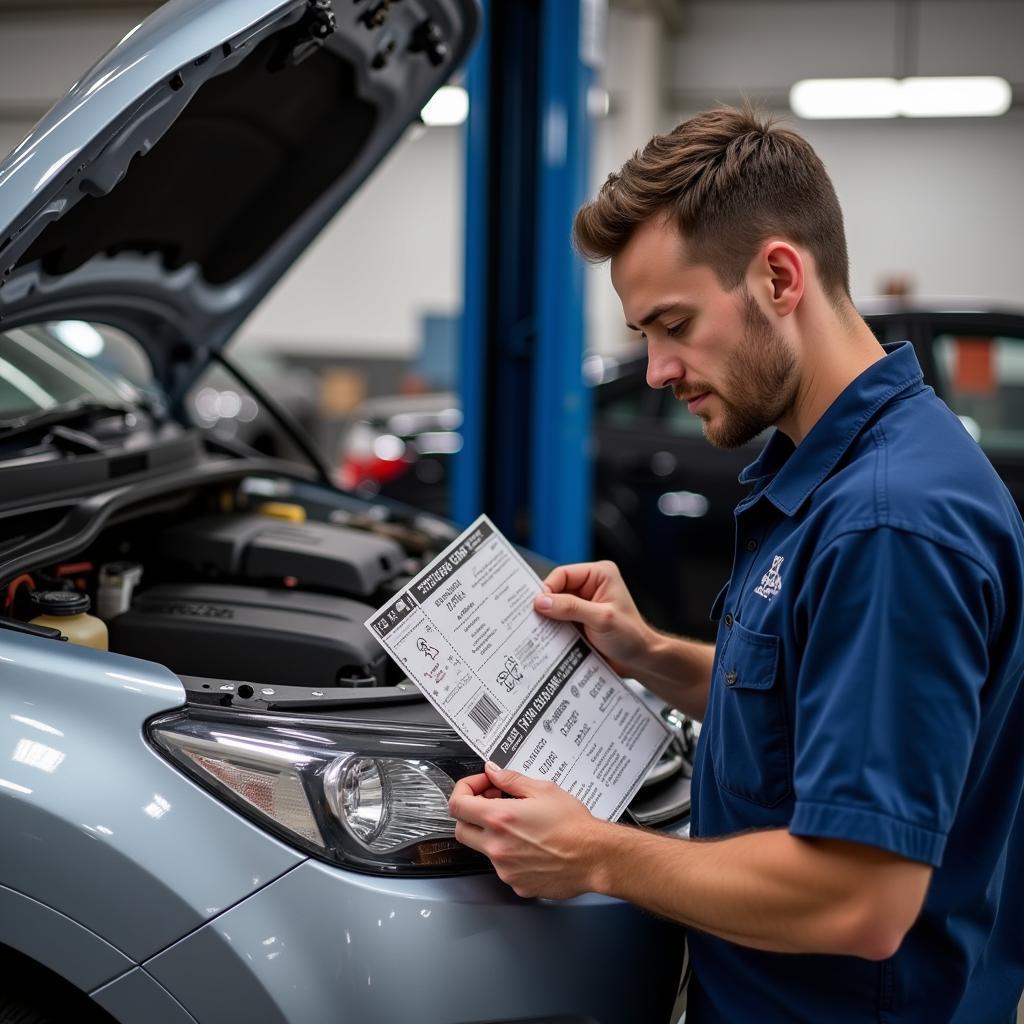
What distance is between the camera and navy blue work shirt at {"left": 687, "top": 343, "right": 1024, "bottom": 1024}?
99 centimetres

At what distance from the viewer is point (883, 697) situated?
991 mm

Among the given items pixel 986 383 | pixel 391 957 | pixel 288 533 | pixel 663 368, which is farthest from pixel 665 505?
pixel 391 957

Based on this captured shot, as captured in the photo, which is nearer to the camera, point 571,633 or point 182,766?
point 182,766

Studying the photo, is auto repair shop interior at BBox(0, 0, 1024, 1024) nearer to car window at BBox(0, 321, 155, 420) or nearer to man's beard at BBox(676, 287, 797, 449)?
car window at BBox(0, 321, 155, 420)

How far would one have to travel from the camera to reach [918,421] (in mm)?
1154

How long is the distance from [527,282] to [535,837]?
110 inches

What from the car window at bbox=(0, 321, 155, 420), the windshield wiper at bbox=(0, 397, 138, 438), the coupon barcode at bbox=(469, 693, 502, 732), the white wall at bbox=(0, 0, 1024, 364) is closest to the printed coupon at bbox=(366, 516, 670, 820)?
the coupon barcode at bbox=(469, 693, 502, 732)

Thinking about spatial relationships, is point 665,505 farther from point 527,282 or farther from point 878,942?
point 878,942

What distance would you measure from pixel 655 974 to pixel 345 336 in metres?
11.1

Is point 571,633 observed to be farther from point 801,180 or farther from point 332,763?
point 801,180

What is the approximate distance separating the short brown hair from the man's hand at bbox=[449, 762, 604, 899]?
1.93 ft

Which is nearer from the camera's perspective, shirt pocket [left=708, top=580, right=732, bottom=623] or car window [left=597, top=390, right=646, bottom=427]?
shirt pocket [left=708, top=580, right=732, bottom=623]

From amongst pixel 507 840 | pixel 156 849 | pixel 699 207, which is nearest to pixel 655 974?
pixel 507 840

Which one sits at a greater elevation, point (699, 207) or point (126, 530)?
point (699, 207)
